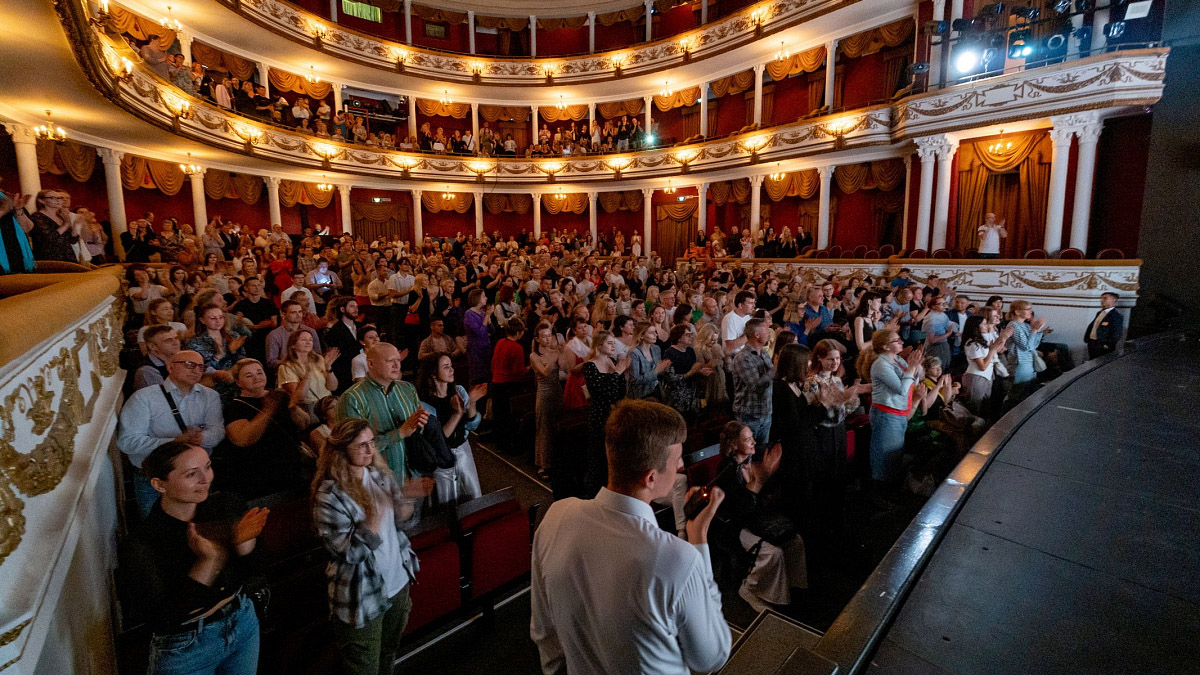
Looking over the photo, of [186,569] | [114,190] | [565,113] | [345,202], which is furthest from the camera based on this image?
[565,113]

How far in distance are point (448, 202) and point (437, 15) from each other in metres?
7.29

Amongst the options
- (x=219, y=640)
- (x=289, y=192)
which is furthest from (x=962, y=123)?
(x=289, y=192)

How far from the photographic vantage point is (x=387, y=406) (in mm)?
2955

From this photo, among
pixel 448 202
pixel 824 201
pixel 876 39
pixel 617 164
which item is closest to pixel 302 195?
pixel 448 202

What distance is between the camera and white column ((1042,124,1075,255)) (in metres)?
10.9

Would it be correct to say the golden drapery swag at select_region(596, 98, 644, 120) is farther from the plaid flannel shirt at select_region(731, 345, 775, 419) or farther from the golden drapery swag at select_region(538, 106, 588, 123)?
the plaid flannel shirt at select_region(731, 345, 775, 419)

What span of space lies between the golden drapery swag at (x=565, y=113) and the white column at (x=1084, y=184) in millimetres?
16355

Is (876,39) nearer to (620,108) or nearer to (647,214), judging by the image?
(647,214)

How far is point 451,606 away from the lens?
2.91 m

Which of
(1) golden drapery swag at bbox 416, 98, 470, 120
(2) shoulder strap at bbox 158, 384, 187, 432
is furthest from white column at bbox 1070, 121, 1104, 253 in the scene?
(1) golden drapery swag at bbox 416, 98, 470, 120

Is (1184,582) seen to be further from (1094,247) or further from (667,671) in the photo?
(1094,247)

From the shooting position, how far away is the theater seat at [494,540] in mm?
3018

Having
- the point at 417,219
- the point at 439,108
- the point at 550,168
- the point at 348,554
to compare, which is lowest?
the point at 348,554

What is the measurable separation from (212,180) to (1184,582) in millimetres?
20074
